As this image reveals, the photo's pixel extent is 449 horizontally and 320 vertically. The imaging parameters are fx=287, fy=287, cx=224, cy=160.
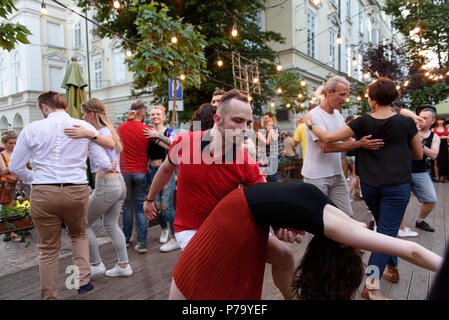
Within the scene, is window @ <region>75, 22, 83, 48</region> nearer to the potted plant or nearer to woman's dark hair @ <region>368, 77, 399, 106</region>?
the potted plant

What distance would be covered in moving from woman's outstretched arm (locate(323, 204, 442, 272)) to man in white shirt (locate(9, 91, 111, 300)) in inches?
91.3

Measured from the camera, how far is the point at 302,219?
114cm

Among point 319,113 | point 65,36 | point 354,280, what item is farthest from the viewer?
point 65,36

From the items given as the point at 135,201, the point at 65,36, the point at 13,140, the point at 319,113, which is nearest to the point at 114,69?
the point at 65,36

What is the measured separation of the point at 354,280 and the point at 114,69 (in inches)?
1002

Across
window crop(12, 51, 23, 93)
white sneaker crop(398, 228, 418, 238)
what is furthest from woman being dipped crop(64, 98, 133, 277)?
window crop(12, 51, 23, 93)

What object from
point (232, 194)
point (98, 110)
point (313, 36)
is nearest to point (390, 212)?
point (232, 194)

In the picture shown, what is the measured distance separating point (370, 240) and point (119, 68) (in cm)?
2504

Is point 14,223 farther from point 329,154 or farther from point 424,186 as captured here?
point 424,186

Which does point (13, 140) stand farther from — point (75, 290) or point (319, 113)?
point (319, 113)

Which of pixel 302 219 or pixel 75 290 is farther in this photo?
pixel 75 290

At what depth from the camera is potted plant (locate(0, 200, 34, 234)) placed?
4.13m

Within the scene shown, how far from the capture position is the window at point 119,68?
A: 2280 centimetres

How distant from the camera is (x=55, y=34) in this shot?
90.3ft
